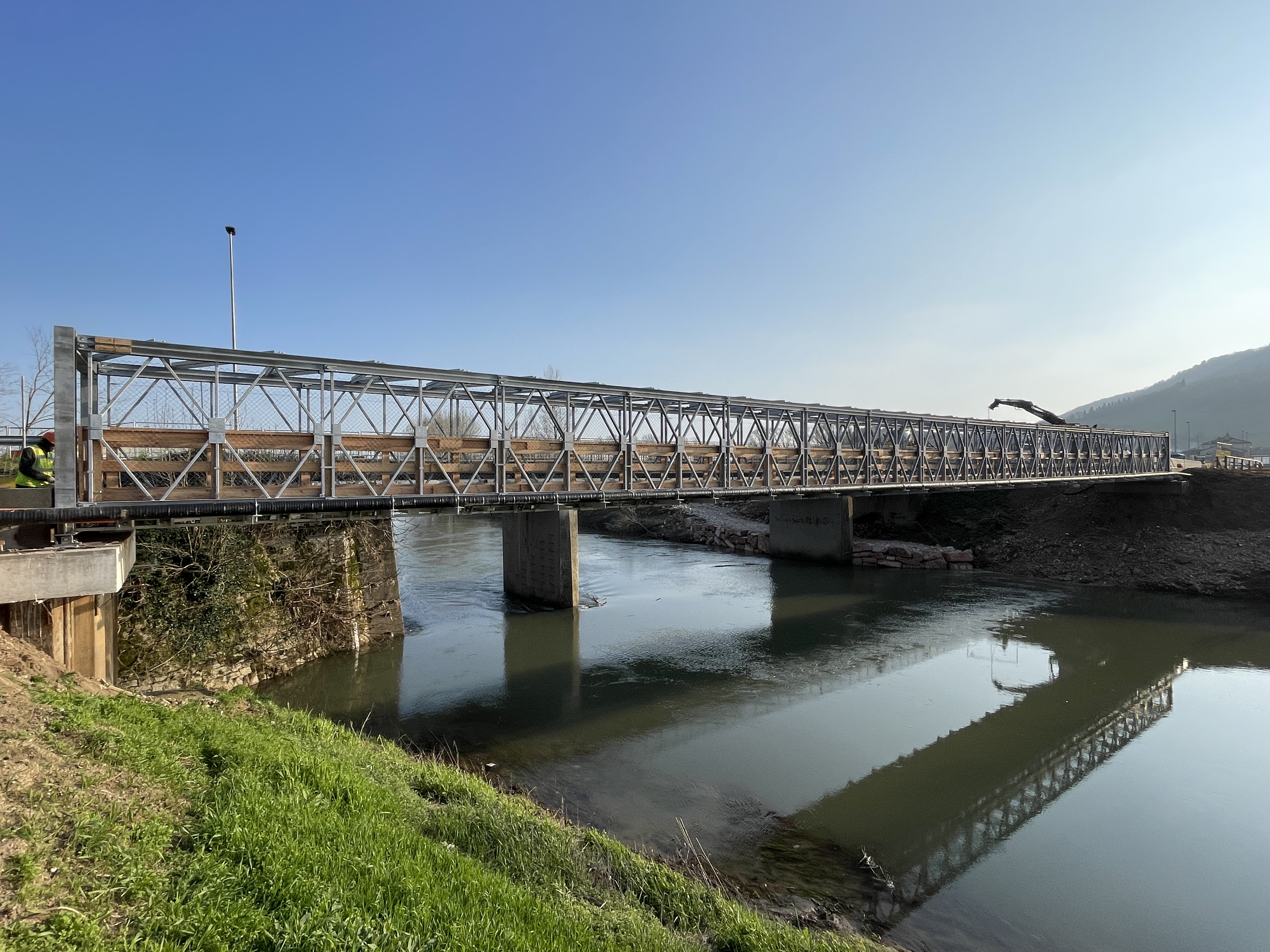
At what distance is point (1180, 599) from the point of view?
1083 inches

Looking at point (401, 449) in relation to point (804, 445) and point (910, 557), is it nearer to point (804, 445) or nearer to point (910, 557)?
point (804, 445)

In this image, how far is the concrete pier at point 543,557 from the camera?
960 inches

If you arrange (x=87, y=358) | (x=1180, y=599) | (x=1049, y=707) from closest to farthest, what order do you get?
(x=87, y=358) → (x=1049, y=707) → (x=1180, y=599)

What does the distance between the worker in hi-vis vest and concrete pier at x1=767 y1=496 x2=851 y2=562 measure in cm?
3111

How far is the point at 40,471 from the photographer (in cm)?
1162

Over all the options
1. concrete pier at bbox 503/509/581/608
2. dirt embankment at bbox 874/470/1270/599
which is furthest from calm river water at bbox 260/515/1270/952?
dirt embankment at bbox 874/470/1270/599

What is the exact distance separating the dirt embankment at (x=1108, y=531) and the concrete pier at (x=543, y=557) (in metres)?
6.08

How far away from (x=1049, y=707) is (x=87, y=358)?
69.6 feet

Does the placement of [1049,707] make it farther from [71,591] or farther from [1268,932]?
[71,591]

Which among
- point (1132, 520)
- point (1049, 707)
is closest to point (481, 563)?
point (1049, 707)

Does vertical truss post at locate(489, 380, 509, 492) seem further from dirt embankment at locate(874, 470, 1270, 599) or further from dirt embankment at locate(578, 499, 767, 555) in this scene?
dirt embankment at locate(874, 470, 1270, 599)

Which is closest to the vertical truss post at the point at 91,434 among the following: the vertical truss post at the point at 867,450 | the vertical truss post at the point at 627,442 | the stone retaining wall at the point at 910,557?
the vertical truss post at the point at 627,442

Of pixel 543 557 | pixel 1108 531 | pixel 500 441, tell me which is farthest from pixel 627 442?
pixel 1108 531

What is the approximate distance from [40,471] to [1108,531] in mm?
44272
